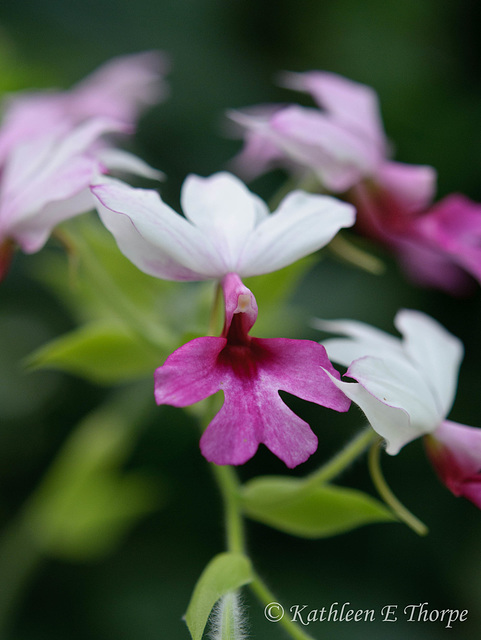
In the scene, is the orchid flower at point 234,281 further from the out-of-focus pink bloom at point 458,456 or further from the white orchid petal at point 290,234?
the out-of-focus pink bloom at point 458,456

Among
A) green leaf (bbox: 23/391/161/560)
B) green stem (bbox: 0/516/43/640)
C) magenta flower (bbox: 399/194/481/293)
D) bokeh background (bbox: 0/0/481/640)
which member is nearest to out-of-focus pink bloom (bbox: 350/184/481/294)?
magenta flower (bbox: 399/194/481/293)

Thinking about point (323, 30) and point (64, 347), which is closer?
point (64, 347)

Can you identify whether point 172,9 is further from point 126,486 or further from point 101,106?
point 126,486

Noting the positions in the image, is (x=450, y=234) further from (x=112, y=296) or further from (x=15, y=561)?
(x=15, y=561)

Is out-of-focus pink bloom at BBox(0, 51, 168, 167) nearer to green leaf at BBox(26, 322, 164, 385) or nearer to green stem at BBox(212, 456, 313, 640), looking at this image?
green leaf at BBox(26, 322, 164, 385)

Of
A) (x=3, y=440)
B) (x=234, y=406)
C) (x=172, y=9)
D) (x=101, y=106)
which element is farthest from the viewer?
(x=172, y=9)

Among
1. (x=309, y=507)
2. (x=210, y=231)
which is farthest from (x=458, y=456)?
(x=210, y=231)

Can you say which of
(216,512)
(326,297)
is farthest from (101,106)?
(216,512)
